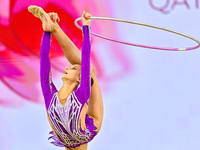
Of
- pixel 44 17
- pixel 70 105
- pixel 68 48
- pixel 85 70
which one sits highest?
pixel 44 17

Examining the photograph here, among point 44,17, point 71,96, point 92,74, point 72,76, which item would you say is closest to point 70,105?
point 71,96

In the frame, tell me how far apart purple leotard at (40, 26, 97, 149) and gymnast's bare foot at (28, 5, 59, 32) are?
0.13 ft

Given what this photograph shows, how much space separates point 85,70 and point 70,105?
0.72 ft

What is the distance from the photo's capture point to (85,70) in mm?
1931

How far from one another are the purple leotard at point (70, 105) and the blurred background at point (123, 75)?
91cm

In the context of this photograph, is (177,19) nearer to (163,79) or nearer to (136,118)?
(163,79)

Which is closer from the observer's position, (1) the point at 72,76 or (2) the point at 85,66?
(2) the point at 85,66

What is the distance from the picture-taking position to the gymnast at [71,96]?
1952mm

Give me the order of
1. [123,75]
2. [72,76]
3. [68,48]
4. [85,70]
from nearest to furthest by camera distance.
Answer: [85,70], [72,76], [68,48], [123,75]

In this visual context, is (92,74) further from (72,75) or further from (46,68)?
(46,68)

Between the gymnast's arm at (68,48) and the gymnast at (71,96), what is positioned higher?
the gymnast's arm at (68,48)

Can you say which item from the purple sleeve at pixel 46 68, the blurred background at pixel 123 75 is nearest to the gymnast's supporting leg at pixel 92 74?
the purple sleeve at pixel 46 68

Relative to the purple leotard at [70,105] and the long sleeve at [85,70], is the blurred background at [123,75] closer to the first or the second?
the purple leotard at [70,105]

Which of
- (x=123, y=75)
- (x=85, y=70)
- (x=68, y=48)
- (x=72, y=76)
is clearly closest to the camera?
(x=85, y=70)
